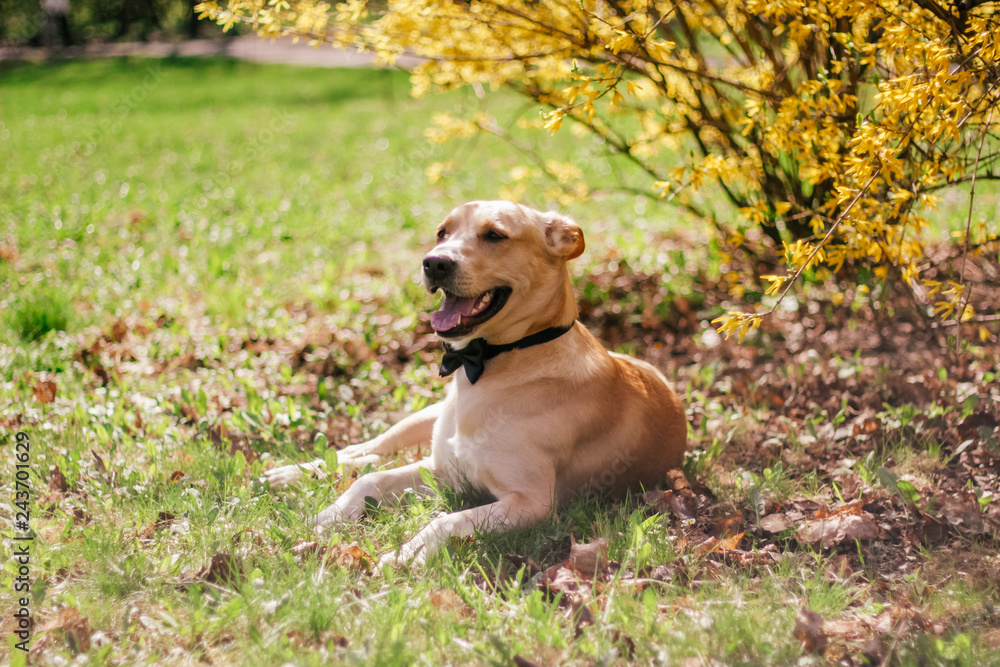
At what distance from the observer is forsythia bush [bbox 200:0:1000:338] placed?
3293 mm

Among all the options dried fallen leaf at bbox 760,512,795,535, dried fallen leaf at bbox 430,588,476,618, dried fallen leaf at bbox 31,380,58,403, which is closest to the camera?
dried fallen leaf at bbox 430,588,476,618

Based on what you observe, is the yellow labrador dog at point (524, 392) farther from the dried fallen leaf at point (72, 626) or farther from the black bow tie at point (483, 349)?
the dried fallen leaf at point (72, 626)

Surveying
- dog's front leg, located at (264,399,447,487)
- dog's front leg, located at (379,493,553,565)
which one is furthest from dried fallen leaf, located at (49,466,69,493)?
dog's front leg, located at (379,493,553,565)

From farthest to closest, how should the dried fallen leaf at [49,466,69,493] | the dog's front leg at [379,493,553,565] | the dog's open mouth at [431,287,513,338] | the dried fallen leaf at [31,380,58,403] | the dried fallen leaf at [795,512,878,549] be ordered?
the dried fallen leaf at [31,380,58,403] < the dried fallen leaf at [49,466,69,493] < the dog's open mouth at [431,287,513,338] < the dried fallen leaf at [795,512,878,549] < the dog's front leg at [379,493,553,565]

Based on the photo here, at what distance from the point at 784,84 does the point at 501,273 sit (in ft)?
8.91

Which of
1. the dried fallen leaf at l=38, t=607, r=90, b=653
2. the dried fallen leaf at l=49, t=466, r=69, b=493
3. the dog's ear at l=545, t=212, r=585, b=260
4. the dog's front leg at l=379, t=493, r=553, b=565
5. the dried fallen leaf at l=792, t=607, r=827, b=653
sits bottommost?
the dried fallen leaf at l=792, t=607, r=827, b=653

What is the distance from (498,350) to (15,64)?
37.2m

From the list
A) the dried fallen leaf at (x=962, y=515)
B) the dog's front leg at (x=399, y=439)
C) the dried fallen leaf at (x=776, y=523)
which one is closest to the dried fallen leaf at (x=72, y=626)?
the dog's front leg at (x=399, y=439)

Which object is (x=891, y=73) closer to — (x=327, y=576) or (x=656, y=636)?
(x=656, y=636)

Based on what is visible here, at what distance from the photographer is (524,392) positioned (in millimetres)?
3479

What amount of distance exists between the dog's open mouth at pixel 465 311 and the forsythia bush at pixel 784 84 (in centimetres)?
81

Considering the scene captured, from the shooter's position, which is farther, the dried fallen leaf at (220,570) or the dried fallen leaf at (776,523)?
the dried fallen leaf at (776,523)

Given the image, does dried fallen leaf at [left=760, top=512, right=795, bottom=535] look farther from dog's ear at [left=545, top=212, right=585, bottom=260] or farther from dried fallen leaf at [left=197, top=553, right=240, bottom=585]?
dried fallen leaf at [left=197, top=553, right=240, bottom=585]

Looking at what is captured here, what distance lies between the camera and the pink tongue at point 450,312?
11.4 feet
